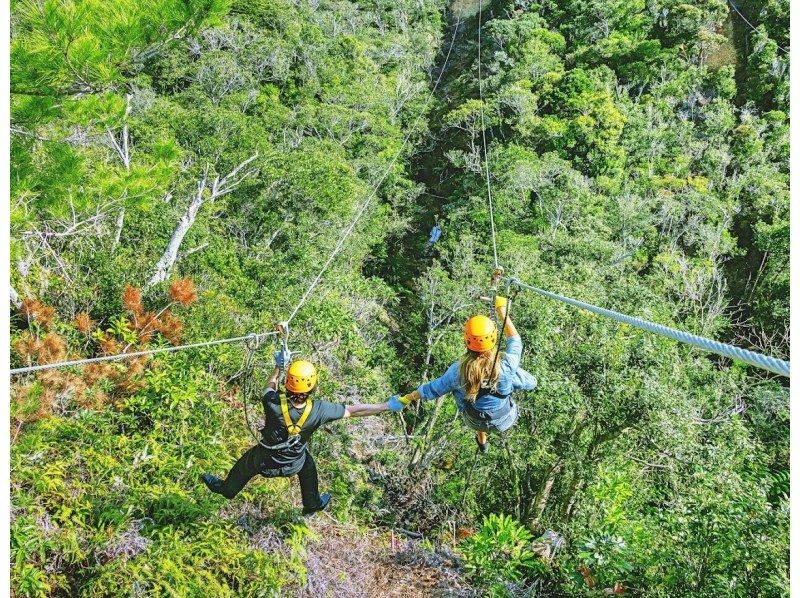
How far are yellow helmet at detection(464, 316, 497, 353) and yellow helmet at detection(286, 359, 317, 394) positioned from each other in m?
0.99

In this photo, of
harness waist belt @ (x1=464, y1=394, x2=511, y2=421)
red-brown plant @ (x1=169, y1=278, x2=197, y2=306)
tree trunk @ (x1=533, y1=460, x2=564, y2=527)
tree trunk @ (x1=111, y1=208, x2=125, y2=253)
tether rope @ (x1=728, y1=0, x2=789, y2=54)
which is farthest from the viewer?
tether rope @ (x1=728, y1=0, x2=789, y2=54)

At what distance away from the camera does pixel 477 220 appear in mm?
21781

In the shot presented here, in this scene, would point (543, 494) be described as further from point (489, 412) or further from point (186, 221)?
point (186, 221)

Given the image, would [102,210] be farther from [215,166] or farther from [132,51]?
[215,166]

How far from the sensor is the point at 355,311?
13625 millimetres

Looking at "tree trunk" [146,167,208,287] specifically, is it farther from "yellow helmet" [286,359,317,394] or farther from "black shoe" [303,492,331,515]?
"yellow helmet" [286,359,317,394]

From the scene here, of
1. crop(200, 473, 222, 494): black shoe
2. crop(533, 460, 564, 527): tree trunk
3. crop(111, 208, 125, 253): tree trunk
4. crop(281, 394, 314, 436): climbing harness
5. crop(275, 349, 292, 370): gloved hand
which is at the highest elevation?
crop(275, 349, 292, 370): gloved hand

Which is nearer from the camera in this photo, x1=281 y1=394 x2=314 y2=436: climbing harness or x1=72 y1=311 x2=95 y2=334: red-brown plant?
x1=281 y1=394 x2=314 y2=436: climbing harness

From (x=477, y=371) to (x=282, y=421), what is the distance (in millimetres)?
1280

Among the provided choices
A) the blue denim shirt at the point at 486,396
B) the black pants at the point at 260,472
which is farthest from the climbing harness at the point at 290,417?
the blue denim shirt at the point at 486,396

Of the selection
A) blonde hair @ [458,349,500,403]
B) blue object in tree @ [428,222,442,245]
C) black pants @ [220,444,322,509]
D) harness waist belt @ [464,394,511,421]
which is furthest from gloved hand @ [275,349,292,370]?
blue object in tree @ [428,222,442,245]

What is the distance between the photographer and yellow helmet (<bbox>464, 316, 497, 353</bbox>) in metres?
3.48
